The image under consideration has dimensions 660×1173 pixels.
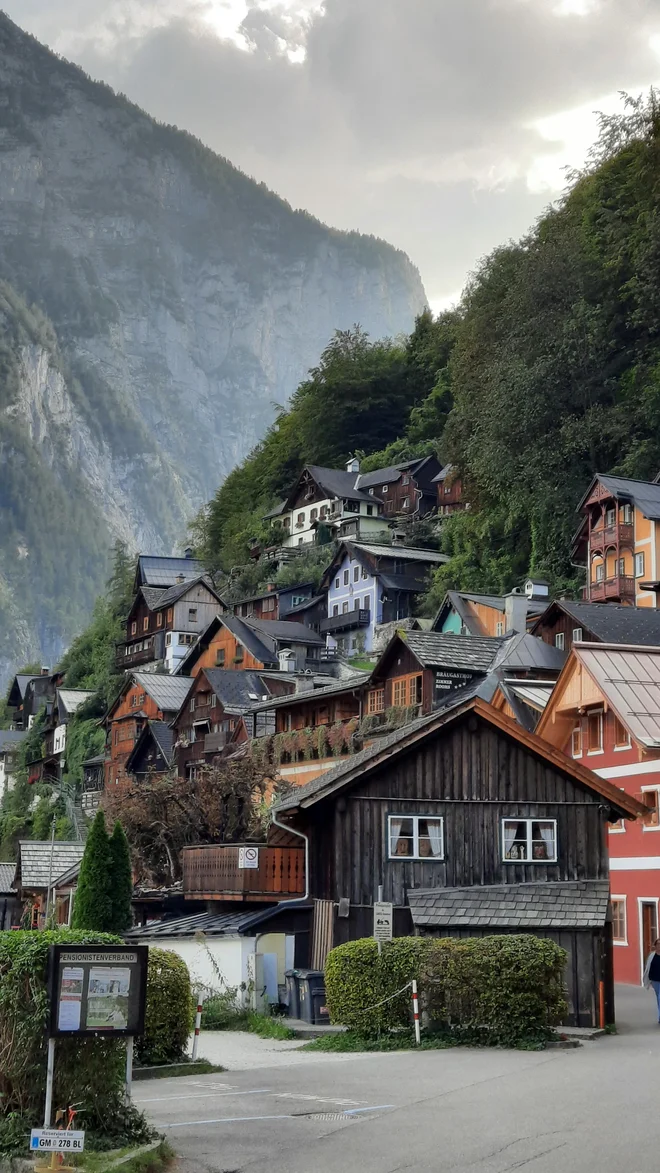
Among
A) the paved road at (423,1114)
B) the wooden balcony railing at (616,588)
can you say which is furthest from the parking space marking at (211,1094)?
the wooden balcony railing at (616,588)

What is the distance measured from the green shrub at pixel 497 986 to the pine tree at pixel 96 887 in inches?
292

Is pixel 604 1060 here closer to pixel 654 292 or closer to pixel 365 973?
pixel 365 973

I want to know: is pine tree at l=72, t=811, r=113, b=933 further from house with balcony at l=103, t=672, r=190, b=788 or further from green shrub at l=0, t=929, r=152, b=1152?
house with balcony at l=103, t=672, r=190, b=788

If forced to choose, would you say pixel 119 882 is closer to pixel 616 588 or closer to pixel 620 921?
pixel 620 921

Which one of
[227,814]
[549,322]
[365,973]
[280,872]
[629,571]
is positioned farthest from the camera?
[549,322]

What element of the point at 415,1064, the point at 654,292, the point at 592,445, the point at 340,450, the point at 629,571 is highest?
the point at 340,450

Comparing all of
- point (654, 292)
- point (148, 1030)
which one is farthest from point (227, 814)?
point (654, 292)

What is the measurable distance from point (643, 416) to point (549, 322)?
9596 mm

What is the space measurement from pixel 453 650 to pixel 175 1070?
36.1 meters

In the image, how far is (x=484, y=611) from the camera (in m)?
73.2

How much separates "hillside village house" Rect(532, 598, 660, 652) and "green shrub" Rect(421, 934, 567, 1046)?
26363mm

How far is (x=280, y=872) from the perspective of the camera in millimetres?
33438

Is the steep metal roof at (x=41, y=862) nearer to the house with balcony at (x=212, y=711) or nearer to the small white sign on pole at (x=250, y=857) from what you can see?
the house with balcony at (x=212, y=711)

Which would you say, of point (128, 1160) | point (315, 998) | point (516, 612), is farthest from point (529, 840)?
point (516, 612)
